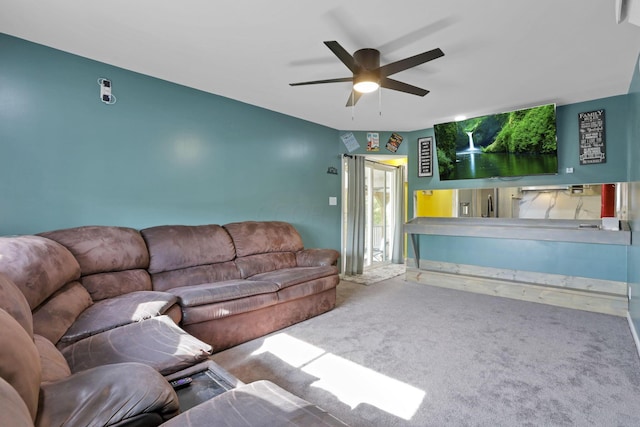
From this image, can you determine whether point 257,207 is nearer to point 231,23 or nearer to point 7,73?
point 231,23

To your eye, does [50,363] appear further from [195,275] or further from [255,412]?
[195,275]

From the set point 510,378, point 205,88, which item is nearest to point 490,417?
point 510,378

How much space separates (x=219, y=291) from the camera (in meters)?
2.46

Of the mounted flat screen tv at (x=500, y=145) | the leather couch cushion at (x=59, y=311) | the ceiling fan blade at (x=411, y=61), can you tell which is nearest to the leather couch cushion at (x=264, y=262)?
the leather couch cushion at (x=59, y=311)

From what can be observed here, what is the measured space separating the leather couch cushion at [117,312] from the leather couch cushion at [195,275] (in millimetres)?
396

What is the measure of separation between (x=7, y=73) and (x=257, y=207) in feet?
8.22

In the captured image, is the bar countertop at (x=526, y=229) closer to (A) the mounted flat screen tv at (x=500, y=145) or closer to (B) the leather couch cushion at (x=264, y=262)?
(A) the mounted flat screen tv at (x=500, y=145)

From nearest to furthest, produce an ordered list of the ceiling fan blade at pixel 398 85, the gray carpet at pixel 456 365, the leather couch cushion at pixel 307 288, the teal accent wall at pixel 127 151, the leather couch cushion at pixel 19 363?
the leather couch cushion at pixel 19 363 < the gray carpet at pixel 456 365 < the teal accent wall at pixel 127 151 < the ceiling fan blade at pixel 398 85 < the leather couch cushion at pixel 307 288

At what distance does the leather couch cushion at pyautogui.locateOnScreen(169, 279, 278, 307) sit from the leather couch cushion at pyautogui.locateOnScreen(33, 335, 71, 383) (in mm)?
942

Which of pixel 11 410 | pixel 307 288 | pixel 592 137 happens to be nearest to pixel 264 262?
pixel 307 288

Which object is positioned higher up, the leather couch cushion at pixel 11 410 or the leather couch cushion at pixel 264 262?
the leather couch cushion at pixel 11 410

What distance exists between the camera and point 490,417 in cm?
165

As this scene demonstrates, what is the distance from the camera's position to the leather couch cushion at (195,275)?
8.81 ft

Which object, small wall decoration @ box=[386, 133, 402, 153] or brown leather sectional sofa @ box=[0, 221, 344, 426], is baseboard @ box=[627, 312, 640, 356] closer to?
brown leather sectional sofa @ box=[0, 221, 344, 426]
